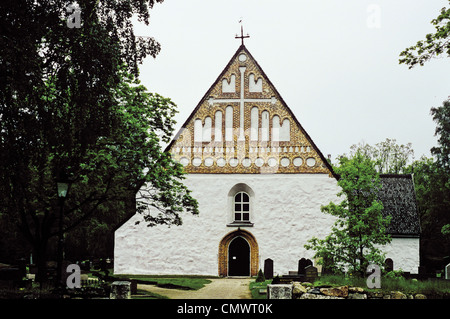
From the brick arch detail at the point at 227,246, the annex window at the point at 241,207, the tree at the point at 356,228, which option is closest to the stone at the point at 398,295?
the tree at the point at 356,228

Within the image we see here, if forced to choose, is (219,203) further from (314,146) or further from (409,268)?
(409,268)

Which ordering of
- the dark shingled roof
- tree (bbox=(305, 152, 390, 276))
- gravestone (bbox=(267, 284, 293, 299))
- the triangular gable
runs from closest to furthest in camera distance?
gravestone (bbox=(267, 284, 293, 299)) < tree (bbox=(305, 152, 390, 276)) < the triangular gable < the dark shingled roof

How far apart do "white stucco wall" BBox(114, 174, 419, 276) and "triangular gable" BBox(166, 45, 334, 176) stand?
0.58 meters

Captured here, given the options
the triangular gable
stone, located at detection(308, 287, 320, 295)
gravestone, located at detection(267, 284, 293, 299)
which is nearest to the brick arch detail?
the triangular gable

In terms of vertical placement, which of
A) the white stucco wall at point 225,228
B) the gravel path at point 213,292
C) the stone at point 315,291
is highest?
the white stucco wall at point 225,228

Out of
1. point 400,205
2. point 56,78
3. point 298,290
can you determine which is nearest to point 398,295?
point 298,290

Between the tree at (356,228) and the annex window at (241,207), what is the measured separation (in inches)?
367

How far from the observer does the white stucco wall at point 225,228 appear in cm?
2512

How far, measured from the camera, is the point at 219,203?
25844mm

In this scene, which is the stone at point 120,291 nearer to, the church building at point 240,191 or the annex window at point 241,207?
the church building at point 240,191

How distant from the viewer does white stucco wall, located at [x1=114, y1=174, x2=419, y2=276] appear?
25125mm

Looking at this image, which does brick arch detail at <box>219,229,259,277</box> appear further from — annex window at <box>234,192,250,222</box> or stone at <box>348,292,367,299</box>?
stone at <box>348,292,367,299</box>

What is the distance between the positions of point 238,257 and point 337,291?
13680mm

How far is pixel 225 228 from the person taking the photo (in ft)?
84.0
